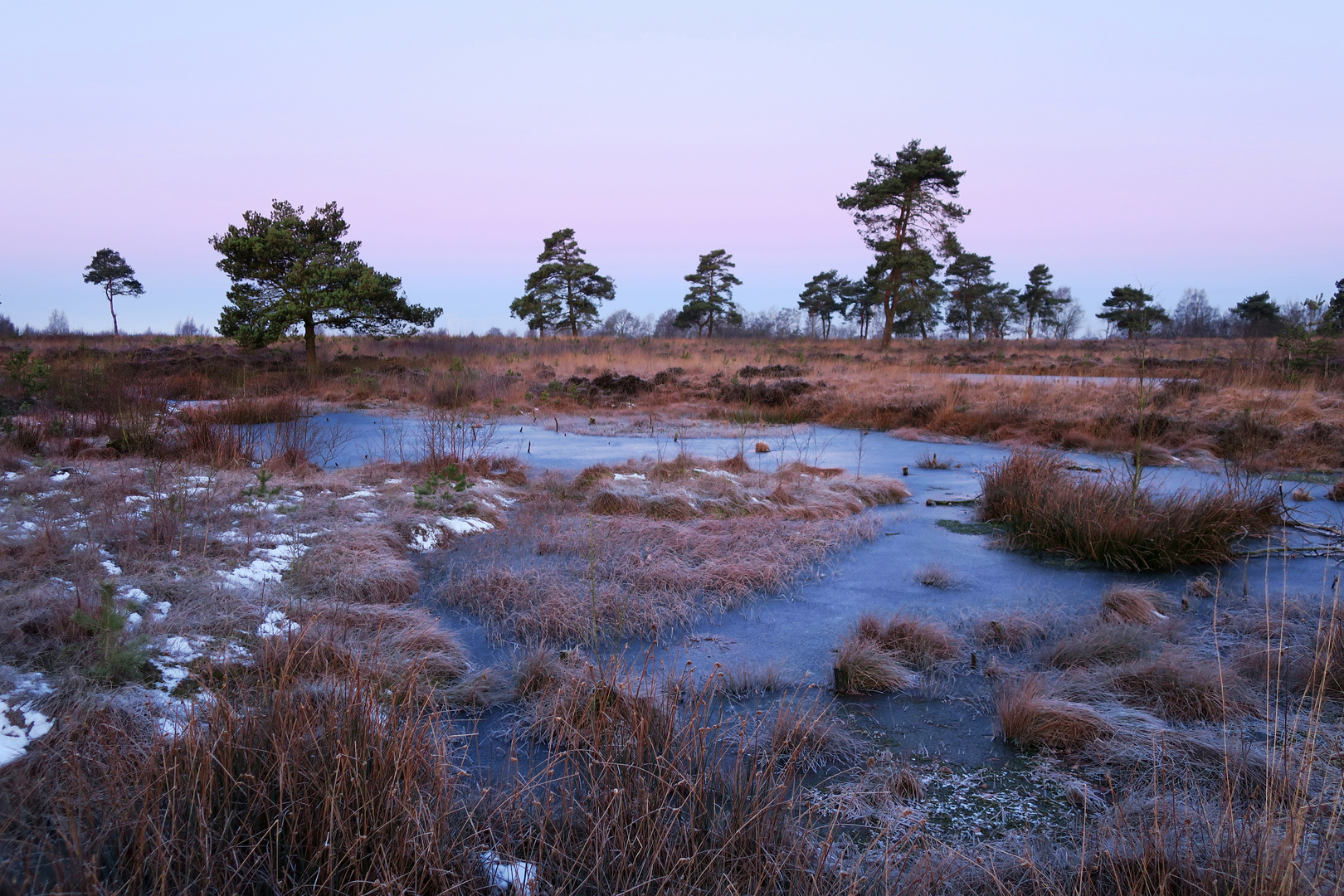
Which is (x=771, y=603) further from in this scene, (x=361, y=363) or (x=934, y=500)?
(x=361, y=363)

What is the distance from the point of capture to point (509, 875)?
1966 mm

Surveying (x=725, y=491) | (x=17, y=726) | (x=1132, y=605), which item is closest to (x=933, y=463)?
(x=725, y=491)

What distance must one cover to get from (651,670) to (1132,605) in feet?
10.3

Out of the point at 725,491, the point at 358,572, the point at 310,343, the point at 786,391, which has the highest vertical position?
the point at 310,343

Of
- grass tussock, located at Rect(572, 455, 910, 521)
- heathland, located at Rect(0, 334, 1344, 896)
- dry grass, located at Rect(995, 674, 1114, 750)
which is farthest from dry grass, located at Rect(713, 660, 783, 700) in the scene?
grass tussock, located at Rect(572, 455, 910, 521)

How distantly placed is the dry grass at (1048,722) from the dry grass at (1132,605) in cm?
156

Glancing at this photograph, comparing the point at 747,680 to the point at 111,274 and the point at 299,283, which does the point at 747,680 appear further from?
the point at 111,274

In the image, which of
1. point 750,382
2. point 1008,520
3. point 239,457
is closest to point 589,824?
point 1008,520

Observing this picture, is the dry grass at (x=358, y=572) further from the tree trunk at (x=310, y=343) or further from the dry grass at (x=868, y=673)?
the tree trunk at (x=310, y=343)

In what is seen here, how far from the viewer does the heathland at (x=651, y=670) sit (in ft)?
6.37

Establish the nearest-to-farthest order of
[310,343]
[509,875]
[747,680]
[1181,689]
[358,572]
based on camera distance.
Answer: [509,875] < [1181,689] < [747,680] < [358,572] < [310,343]

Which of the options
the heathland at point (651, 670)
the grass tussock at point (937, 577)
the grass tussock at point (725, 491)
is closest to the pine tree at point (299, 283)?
the heathland at point (651, 670)

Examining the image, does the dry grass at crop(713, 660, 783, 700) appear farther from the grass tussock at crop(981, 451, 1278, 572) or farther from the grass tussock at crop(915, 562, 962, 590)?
the grass tussock at crop(981, 451, 1278, 572)

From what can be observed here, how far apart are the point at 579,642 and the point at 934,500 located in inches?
207
